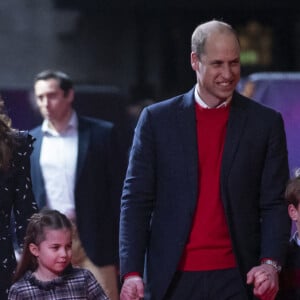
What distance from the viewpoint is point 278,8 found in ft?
62.9

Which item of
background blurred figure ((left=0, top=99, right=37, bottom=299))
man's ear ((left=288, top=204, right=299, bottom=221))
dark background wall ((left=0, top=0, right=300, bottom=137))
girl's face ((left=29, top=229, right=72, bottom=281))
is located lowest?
girl's face ((left=29, top=229, right=72, bottom=281))

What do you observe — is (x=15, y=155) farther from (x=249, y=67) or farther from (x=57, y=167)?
(x=249, y=67)

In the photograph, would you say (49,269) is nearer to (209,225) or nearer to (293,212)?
(209,225)

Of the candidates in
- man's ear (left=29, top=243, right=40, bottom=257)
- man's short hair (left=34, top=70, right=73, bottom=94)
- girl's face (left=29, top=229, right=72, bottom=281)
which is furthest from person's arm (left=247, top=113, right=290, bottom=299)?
man's short hair (left=34, top=70, right=73, bottom=94)

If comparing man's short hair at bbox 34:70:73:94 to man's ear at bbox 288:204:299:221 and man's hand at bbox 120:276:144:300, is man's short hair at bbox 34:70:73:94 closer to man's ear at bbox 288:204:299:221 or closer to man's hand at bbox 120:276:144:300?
man's ear at bbox 288:204:299:221

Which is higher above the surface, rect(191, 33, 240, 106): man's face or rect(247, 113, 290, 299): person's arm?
rect(191, 33, 240, 106): man's face

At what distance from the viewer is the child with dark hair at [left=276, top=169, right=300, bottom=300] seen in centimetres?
712

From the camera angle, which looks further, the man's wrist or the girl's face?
the girl's face

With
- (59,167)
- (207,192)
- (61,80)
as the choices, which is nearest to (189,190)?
(207,192)

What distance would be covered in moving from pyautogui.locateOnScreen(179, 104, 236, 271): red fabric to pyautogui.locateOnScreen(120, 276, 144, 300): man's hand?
0.21m

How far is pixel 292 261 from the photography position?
23.6 feet

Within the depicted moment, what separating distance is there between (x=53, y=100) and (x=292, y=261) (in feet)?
13.6

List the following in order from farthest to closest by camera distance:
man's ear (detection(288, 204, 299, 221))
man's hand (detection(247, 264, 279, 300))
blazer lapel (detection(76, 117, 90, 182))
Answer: blazer lapel (detection(76, 117, 90, 182)) → man's ear (detection(288, 204, 299, 221)) → man's hand (detection(247, 264, 279, 300))

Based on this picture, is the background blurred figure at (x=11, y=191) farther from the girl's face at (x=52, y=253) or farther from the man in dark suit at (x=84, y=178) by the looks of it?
the man in dark suit at (x=84, y=178)
